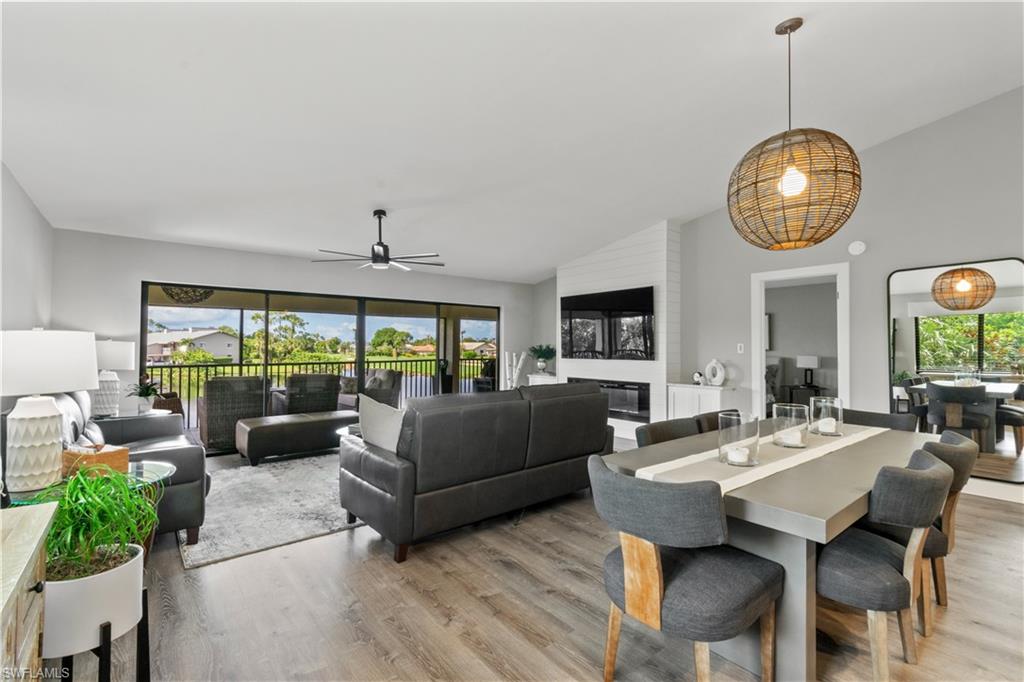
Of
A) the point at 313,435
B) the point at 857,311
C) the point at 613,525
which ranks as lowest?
the point at 313,435

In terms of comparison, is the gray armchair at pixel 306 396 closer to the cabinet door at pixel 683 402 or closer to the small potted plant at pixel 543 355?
the small potted plant at pixel 543 355

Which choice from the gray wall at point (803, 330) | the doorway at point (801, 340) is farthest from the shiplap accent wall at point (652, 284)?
the gray wall at point (803, 330)

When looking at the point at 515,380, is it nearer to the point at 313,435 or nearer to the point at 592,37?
the point at 313,435

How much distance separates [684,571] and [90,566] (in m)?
1.88

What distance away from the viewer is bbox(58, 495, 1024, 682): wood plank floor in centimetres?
191

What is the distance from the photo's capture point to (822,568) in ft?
5.84

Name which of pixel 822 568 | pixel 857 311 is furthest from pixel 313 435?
pixel 857 311

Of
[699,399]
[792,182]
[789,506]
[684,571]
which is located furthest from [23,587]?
[699,399]

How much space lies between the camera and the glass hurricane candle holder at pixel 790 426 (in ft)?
7.84

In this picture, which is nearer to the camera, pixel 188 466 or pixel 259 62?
pixel 259 62

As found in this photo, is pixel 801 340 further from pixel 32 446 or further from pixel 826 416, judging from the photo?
pixel 32 446

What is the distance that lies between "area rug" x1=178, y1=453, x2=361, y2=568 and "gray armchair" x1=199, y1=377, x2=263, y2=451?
866 mm

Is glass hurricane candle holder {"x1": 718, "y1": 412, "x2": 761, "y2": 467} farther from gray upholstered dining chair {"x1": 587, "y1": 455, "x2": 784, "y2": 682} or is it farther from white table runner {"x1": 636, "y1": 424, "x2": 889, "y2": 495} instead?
gray upholstered dining chair {"x1": 587, "y1": 455, "x2": 784, "y2": 682}

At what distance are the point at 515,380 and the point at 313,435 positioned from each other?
382 centimetres
